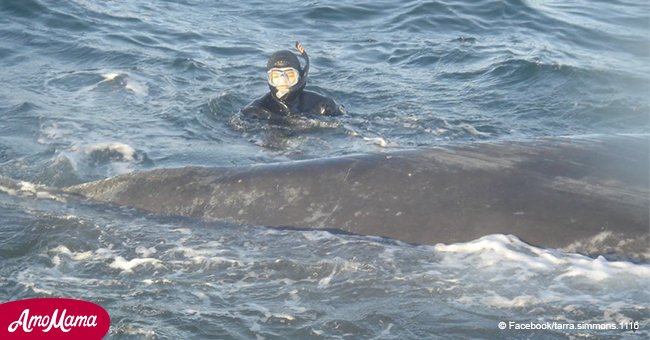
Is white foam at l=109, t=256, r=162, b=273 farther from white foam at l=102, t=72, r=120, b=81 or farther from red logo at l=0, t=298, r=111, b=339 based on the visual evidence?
white foam at l=102, t=72, r=120, b=81

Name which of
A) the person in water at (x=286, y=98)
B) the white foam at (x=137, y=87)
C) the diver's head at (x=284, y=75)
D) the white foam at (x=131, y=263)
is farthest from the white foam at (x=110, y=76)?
the white foam at (x=131, y=263)

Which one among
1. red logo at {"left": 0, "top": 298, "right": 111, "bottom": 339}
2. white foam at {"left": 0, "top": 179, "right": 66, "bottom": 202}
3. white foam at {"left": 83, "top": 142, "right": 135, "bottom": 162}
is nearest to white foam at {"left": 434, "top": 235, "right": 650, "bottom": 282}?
red logo at {"left": 0, "top": 298, "right": 111, "bottom": 339}

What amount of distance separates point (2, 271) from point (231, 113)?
6307 mm

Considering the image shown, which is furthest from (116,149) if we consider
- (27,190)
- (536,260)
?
(536,260)

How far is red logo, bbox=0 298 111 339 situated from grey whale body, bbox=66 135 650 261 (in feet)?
4.12

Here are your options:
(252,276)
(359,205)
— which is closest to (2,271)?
(252,276)

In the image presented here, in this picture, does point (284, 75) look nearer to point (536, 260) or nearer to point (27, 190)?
point (27, 190)

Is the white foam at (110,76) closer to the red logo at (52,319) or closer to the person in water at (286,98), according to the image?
the person in water at (286,98)

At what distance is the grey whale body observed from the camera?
538 centimetres

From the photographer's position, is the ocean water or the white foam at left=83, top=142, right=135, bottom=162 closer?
the ocean water

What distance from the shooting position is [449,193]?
5715 mm

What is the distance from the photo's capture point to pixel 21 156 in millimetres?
8703

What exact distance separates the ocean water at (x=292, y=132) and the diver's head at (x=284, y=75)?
1.70ft

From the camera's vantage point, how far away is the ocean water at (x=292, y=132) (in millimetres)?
4984
